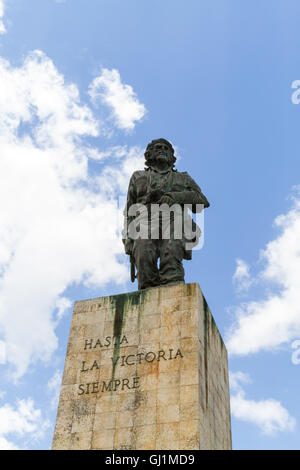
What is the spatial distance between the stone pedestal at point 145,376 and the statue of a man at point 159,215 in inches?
31.2

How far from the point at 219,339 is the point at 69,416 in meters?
3.31

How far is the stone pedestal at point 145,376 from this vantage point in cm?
874

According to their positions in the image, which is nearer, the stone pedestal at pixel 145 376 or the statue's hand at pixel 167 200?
the stone pedestal at pixel 145 376

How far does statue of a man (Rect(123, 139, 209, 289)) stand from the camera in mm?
11109

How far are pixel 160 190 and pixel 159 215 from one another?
0.67 meters

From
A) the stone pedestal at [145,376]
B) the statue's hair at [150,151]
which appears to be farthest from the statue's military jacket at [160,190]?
the stone pedestal at [145,376]

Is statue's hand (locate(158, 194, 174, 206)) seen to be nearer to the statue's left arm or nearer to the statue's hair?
the statue's left arm

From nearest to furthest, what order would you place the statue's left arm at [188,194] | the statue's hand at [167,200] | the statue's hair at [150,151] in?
1. the statue's hand at [167,200]
2. the statue's left arm at [188,194]
3. the statue's hair at [150,151]

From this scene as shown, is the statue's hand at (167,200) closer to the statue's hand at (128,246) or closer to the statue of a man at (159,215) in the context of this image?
the statue of a man at (159,215)

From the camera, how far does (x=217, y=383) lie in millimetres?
10227
